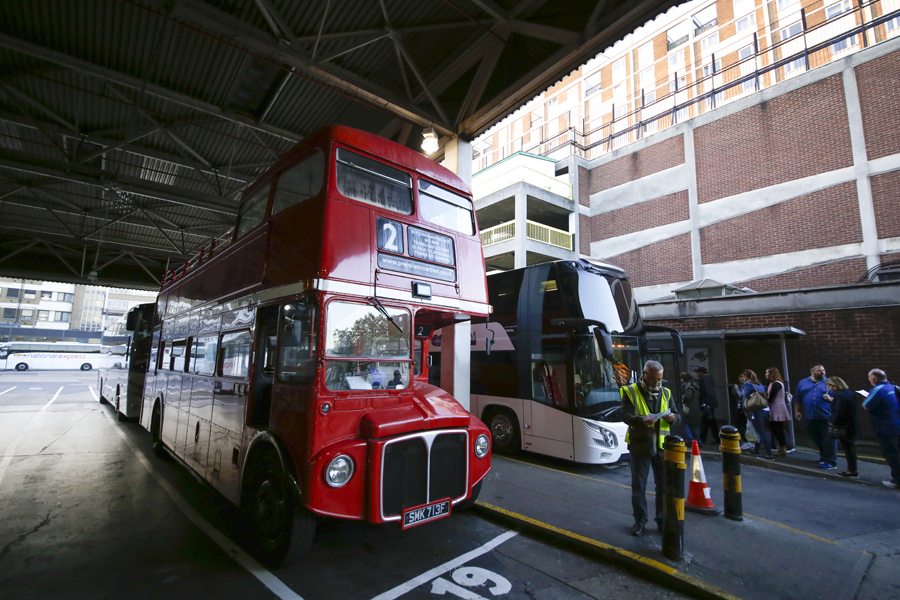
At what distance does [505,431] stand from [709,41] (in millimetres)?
33015

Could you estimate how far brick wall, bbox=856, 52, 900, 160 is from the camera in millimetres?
12734

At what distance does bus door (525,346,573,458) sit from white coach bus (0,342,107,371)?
1665 inches

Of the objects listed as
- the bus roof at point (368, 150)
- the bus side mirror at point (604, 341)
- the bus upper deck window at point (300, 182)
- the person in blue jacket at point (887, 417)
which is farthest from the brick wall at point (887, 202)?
the bus upper deck window at point (300, 182)

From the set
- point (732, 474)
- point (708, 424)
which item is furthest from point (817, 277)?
point (732, 474)

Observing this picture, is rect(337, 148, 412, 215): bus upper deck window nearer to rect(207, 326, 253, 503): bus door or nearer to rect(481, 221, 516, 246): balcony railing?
rect(207, 326, 253, 503): bus door

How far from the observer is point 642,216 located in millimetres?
19391

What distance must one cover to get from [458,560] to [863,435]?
11.9 m

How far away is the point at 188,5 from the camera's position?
236 inches

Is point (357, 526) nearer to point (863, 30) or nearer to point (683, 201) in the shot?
point (683, 201)

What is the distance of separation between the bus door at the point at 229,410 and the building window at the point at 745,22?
35.4 metres

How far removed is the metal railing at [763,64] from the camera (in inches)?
590

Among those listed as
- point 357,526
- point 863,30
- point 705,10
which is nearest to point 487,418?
point 357,526

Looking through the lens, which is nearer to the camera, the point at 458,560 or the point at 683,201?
the point at 458,560

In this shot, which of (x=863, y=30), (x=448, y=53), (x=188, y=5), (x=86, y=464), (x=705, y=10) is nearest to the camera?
(x=188, y=5)
